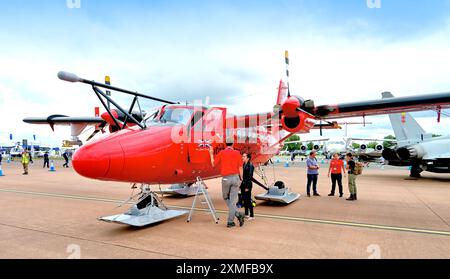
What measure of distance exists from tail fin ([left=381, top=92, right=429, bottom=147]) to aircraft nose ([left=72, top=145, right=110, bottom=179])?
784 inches

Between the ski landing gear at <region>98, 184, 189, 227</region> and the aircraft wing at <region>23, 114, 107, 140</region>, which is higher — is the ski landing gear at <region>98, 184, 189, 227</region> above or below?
below

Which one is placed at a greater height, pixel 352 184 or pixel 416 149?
pixel 416 149

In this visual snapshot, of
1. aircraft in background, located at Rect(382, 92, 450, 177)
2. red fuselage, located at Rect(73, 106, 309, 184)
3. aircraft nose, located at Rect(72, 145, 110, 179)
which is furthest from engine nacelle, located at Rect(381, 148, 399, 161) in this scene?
aircraft nose, located at Rect(72, 145, 110, 179)

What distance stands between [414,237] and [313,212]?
264 centimetres

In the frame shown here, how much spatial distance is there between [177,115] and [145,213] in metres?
2.39

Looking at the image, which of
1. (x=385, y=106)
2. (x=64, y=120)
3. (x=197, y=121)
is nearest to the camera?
(x=197, y=121)

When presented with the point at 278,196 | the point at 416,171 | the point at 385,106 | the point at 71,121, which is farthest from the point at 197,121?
the point at 416,171

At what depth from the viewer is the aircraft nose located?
4.98 meters

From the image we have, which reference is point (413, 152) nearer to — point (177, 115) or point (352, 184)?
point (352, 184)

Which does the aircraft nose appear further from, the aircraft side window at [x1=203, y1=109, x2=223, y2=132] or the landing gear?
the landing gear

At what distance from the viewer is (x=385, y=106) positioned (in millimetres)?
7918

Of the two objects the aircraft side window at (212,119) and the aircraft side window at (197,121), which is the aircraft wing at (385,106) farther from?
the aircraft side window at (197,121)
